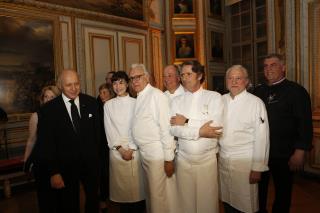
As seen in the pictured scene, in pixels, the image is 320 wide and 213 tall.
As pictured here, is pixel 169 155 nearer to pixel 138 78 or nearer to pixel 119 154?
pixel 119 154

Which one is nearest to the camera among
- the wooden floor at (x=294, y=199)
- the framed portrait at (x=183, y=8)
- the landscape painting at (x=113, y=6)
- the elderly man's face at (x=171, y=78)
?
the elderly man's face at (x=171, y=78)

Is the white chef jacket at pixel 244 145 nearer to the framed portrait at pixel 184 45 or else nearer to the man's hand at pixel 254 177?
the man's hand at pixel 254 177

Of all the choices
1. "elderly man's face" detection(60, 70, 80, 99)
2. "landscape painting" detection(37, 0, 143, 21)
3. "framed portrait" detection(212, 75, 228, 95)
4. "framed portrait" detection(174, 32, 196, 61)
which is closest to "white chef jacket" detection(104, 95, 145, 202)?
"elderly man's face" detection(60, 70, 80, 99)

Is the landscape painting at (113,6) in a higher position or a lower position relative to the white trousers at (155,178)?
higher

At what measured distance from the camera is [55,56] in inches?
259

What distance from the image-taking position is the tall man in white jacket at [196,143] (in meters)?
2.75

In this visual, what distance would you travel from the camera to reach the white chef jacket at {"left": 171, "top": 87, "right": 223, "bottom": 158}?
271cm

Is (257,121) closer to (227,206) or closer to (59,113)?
(227,206)

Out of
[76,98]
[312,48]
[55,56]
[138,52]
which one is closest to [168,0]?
[138,52]

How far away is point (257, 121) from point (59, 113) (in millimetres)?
1929

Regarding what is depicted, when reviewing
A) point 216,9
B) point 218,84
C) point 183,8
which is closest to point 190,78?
point 183,8

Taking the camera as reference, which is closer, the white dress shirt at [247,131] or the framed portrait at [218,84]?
the white dress shirt at [247,131]

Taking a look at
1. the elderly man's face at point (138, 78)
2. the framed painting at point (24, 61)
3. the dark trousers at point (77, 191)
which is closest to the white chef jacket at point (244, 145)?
the elderly man's face at point (138, 78)

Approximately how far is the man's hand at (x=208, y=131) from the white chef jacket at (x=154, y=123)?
0.40m
